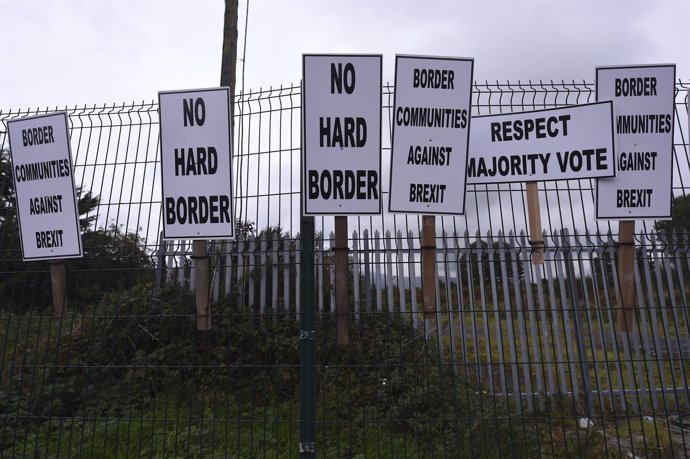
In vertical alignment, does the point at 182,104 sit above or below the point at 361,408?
above

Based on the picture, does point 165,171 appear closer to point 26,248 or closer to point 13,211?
point 26,248

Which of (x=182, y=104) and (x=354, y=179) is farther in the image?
(x=182, y=104)

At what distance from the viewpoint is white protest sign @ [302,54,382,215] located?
400 centimetres

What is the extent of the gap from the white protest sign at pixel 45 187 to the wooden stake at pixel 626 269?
4.60 metres

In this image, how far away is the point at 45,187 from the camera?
4.77 m

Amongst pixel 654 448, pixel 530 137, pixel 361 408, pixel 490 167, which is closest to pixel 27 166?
pixel 361 408

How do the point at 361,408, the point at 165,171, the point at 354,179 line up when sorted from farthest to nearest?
the point at 361,408 < the point at 165,171 < the point at 354,179

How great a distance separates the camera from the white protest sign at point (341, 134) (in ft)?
13.1

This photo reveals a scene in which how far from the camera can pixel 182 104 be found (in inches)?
172

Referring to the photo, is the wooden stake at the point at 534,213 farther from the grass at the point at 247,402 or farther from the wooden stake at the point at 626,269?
the grass at the point at 247,402

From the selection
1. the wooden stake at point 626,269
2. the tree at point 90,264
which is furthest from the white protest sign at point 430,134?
the tree at point 90,264

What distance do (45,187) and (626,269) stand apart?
16.8 ft

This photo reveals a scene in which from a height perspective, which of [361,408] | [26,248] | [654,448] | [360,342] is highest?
[26,248]

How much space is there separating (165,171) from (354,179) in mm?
1555
